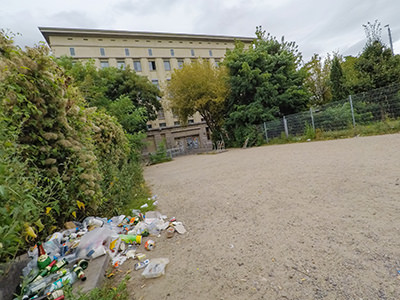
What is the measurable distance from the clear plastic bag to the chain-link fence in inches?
393

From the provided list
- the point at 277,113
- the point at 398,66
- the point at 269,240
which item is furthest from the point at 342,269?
the point at 277,113

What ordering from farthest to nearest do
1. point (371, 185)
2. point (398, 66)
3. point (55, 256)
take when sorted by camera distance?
point (398, 66) → point (371, 185) → point (55, 256)

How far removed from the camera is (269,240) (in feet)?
6.00

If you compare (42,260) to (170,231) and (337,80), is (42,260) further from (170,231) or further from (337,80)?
(337,80)

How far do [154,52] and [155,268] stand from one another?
30448mm

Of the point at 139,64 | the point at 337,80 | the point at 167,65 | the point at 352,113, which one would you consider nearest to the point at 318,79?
the point at 337,80

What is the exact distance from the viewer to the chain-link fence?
7.24 m

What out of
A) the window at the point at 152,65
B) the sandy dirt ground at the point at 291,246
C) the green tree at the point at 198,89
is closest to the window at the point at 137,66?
the window at the point at 152,65

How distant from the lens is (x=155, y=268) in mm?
1665

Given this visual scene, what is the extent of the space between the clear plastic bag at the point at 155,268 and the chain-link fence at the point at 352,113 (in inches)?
393

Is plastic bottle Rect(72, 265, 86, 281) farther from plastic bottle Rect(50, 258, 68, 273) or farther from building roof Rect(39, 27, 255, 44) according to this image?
building roof Rect(39, 27, 255, 44)

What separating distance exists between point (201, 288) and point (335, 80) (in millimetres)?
15998

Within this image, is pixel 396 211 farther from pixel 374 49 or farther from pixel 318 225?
pixel 374 49

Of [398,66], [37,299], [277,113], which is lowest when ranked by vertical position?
[37,299]
